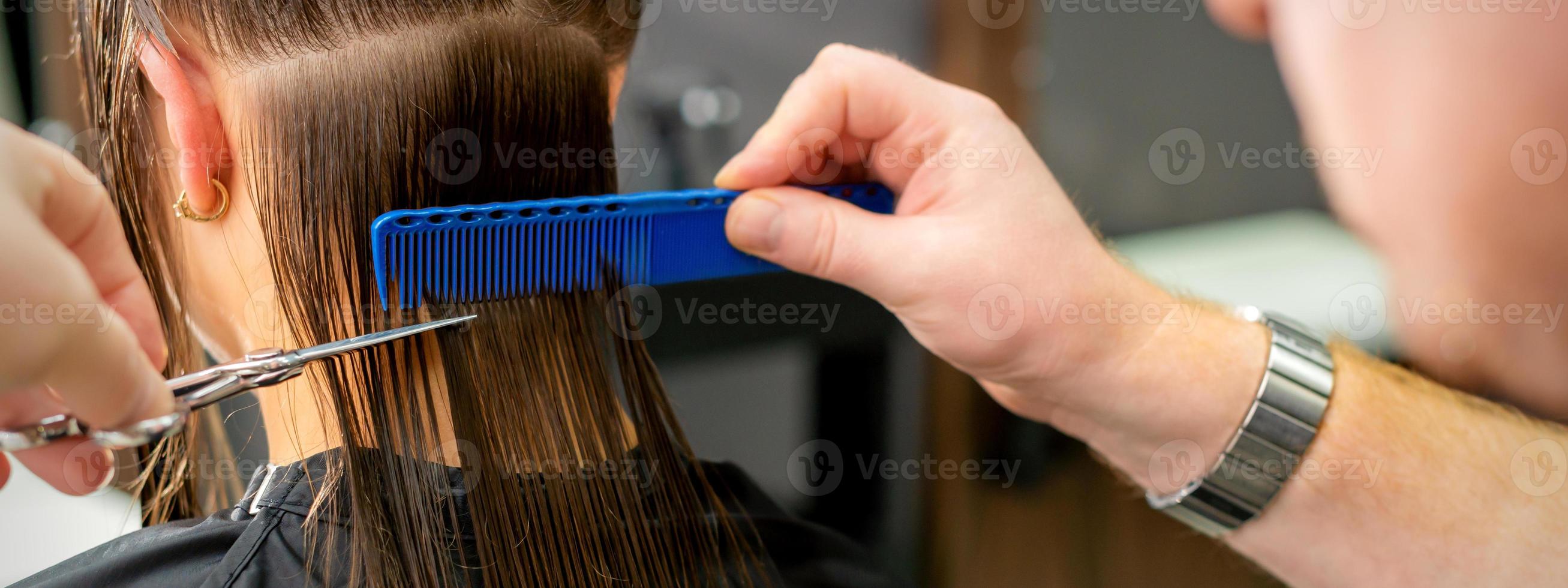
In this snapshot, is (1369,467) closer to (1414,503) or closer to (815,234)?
(1414,503)

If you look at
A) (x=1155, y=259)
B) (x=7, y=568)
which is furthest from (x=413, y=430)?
(x=1155, y=259)

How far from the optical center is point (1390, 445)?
0.91 meters

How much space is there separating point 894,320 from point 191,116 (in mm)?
1181

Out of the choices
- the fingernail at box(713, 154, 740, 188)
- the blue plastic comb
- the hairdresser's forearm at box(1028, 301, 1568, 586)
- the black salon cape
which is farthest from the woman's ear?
the hairdresser's forearm at box(1028, 301, 1568, 586)

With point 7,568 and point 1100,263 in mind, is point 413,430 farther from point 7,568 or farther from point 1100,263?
point 1100,263

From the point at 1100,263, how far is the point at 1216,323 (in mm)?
173

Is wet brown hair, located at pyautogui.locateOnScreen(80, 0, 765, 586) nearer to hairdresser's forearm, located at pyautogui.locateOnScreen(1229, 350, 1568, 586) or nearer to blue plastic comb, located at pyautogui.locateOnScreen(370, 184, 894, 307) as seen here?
blue plastic comb, located at pyautogui.locateOnScreen(370, 184, 894, 307)

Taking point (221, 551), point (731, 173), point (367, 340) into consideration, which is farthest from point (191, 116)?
point (731, 173)

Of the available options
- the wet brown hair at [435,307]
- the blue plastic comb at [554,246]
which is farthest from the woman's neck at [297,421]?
the blue plastic comb at [554,246]

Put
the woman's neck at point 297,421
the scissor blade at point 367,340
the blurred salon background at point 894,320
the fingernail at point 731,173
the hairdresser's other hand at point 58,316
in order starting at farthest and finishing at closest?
the blurred salon background at point 894,320
the fingernail at point 731,173
the woman's neck at point 297,421
the scissor blade at point 367,340
the hairdresser's other hand at point 58,316

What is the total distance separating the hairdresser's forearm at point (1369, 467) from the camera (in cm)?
90

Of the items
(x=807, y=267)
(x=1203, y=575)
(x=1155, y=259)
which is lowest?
(x=1203, y=575)

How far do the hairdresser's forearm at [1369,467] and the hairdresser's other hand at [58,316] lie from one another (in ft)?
2.73

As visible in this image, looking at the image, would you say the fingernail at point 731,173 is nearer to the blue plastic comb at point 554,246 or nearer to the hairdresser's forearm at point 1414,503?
the blue plastic comb at point 554,246
